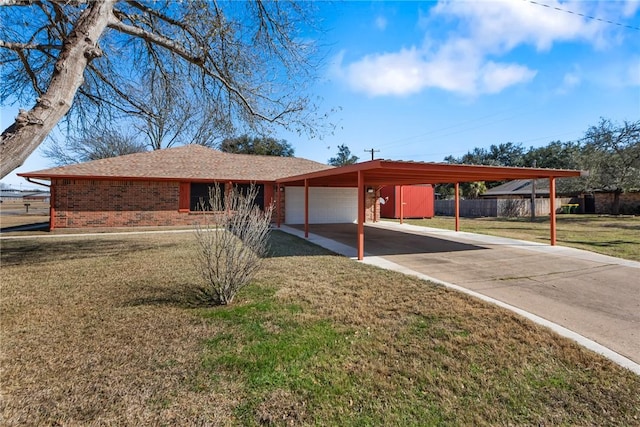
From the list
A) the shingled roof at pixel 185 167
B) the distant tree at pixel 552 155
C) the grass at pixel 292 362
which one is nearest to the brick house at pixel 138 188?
the shingled roof at pixel 185 167

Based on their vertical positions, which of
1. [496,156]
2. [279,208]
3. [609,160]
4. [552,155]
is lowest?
[279,208]

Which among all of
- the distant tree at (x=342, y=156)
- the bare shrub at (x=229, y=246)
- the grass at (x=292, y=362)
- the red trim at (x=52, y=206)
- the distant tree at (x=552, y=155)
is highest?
the distant tree at (x=342, y=156)

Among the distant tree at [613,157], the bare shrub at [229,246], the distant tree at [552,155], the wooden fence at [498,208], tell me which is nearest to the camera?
the bare shrub at [229,246]

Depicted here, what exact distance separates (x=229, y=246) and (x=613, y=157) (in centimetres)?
2943

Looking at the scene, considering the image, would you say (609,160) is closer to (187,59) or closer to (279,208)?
(279,208)

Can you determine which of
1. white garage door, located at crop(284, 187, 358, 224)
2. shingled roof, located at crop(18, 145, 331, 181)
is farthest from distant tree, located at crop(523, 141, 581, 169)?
shingled roof, located at crop(18, 145, 331, 181)

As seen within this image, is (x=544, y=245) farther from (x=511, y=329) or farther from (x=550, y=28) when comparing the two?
(x=511, y=329)

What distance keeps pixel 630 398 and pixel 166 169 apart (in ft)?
55.9

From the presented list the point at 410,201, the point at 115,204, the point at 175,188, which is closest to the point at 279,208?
the point at 175,188

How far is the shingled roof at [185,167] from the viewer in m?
14.2

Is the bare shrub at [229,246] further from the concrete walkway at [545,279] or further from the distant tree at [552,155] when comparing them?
the distant tree at [552,155]

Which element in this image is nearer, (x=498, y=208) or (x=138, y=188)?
(x=138, y=188)

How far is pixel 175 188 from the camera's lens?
15.5 m

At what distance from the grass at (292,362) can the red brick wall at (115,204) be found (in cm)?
1032
